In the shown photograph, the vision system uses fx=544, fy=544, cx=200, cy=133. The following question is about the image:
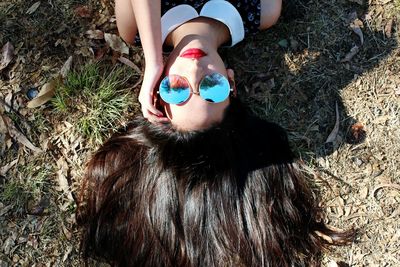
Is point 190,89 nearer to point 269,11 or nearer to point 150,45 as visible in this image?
point 150,45

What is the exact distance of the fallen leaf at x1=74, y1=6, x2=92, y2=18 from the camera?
3.43 m

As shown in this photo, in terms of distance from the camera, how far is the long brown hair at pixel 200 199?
108 inches

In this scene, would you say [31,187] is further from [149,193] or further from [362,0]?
[362,0]

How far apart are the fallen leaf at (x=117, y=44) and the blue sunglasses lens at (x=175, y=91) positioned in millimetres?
880

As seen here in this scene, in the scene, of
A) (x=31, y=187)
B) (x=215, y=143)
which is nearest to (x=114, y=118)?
(x=31, y=187)

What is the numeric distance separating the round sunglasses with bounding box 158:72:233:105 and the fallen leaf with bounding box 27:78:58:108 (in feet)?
3.33

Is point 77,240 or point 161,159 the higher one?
point 161,159

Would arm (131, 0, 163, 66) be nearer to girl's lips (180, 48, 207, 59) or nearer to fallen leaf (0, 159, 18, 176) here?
girl's lips (180, 48, 207, 59)

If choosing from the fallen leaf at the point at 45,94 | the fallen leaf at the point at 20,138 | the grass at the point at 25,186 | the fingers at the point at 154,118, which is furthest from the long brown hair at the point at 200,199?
the fallen leaf at the point at 45,94

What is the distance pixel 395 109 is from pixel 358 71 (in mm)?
328

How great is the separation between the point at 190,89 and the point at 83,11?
48.8 inches

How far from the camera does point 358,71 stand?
3402 millimetres

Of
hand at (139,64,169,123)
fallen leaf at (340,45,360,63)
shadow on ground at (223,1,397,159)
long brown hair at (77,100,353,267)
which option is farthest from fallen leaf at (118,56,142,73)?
fallen leaf at (340,45,360,63)

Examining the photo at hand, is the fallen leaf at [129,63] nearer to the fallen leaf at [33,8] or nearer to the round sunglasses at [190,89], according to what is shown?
the fallen leaf at [33,8]
